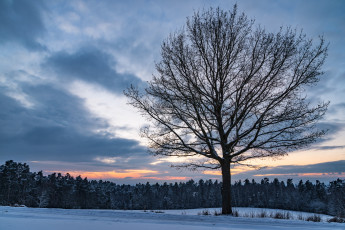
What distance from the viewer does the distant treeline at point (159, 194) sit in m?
51.9

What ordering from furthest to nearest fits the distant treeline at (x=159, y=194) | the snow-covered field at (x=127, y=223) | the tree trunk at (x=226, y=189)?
the distant treeline at (x=159, y=194) < the tree trunk at (x=226, y=189) < the snow-covered field at (x=127, y=223)

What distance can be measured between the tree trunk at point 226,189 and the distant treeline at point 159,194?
36294 mm

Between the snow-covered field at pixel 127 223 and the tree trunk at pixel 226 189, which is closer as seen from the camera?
the snow-covered field at pixel 127 223

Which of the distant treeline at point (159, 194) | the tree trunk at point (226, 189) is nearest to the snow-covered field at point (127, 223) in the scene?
the tree trunk at point (226, 189)

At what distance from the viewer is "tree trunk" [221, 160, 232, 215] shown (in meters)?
9.65

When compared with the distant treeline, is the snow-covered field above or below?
above

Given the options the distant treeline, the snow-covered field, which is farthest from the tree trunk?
the distant treeline

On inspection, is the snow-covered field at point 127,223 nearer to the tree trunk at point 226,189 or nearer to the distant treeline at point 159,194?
the tree trunk at point 226,189

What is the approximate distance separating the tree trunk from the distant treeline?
119 ft

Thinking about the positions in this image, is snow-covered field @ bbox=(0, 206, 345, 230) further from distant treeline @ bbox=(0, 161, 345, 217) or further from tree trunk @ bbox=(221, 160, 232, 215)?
distant treeline @ bbox=(0, 161, 345, 217)

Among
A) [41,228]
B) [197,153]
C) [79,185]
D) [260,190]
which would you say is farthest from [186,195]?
[41,228]

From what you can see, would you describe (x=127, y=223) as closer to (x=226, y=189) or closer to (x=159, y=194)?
(x=226, y=189)

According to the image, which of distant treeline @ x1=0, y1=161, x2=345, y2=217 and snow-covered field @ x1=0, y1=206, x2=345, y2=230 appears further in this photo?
distant treeline @ x1=0, y1=161, x2=345, y2=217

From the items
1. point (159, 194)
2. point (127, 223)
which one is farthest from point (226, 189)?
point (159, 194)
